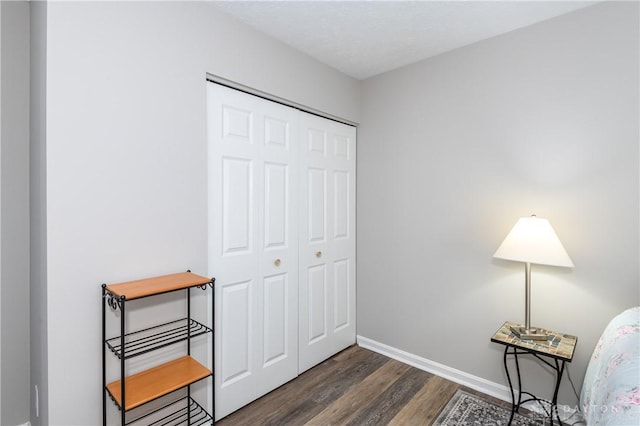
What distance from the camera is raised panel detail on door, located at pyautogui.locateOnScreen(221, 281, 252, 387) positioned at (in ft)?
6.87

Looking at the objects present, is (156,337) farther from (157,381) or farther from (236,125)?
(236,125)

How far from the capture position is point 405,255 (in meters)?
2.82

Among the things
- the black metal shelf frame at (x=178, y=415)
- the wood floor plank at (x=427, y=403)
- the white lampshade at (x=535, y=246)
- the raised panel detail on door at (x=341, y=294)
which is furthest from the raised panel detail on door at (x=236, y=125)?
the wood floor plank at (x=427, y=403)

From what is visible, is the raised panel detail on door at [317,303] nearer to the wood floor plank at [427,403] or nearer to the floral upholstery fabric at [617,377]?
the wood floor plank at [427,403]

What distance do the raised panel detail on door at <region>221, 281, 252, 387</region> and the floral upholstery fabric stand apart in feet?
6.04

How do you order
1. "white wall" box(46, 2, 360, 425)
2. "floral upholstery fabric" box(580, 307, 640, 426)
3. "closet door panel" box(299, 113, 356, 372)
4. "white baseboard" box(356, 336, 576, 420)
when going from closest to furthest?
"floral upholstery fabric" box(580, 307, 640, 426) < "white wall" box(46, 2, 360, 425) < "white baseboard" box(356, 336, 576, 420) < "closet door panel" box(299, 113, 356, 372)

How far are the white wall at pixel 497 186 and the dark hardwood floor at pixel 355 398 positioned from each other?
27cm

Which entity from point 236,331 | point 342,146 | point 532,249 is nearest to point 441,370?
point 532,249

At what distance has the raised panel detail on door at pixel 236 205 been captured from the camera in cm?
207

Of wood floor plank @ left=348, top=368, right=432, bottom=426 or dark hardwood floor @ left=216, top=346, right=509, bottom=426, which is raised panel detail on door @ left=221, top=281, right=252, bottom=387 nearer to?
dark hardwood floor @ left=216, top=346, right=509, bottom=426

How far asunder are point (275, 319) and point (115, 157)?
149 centimetres

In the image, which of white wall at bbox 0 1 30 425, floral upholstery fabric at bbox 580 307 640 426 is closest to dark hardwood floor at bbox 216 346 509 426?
floral upholstery fabric at bbox 580 307 640 426

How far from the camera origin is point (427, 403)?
224 centimetres

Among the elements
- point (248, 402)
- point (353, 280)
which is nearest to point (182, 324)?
point (248, 402)
